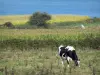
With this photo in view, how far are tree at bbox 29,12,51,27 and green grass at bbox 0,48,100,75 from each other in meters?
25.6

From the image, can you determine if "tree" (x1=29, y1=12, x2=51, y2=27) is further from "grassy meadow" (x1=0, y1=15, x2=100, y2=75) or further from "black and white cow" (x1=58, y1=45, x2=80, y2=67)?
"black and white cow" (x1=58, y1=45, x2=80, y2=67)

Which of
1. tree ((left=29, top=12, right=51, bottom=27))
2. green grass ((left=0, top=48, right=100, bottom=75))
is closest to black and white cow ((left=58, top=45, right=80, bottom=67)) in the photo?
green grass ((left=0, top=48, right=100, bottom=75))

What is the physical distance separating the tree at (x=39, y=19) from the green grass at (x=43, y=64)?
1010 inches

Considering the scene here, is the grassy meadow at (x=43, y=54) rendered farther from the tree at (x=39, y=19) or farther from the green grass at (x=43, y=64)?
the tree at (x=39, y=19)

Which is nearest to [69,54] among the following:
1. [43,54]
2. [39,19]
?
[43,54]

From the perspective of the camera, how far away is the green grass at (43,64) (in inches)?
708

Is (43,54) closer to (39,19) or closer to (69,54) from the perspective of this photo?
(69,54)

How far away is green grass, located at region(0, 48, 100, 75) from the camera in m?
18.0

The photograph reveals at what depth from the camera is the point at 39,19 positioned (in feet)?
179

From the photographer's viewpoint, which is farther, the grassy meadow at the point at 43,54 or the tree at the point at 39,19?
the tree at the point at 39,19

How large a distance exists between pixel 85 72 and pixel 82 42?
39.4ft

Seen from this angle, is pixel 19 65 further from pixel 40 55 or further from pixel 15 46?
pixel 15 46

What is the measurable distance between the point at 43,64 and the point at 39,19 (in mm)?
33933

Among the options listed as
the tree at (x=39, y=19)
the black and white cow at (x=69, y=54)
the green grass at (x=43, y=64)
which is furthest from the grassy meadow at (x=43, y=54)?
the tree at (x=39, y=19)
